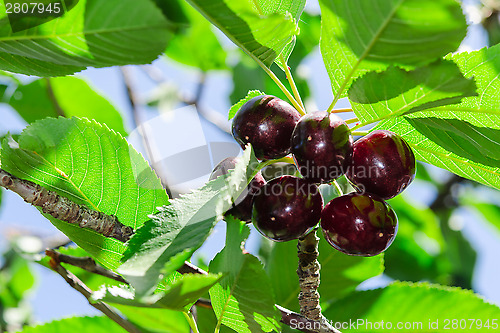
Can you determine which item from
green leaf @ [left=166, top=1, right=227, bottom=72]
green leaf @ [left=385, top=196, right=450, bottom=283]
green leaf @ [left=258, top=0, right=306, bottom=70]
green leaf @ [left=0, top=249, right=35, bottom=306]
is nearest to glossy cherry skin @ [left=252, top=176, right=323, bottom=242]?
green leaf @ [left=258, top=0, right=306, bottom=70]

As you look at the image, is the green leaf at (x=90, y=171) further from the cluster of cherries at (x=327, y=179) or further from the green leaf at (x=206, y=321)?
the green leaf at (x=206, y=321)

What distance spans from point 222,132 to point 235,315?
4.63 feet

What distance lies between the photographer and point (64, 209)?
2.93 ft

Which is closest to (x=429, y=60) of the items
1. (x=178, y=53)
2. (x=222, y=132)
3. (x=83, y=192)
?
(x=83, y=192)

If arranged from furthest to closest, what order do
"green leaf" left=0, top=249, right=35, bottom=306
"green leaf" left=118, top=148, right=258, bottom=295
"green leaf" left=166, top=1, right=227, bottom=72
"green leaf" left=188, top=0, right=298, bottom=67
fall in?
1. "green leaf" left=0, top=249, right=35, bottom=306
2. "green leaf" left=166, top=1, right=227, bottom=72
3. "green leaf" left=188, top=0, right=298, bottom=67
4. "green leaf" left=118, top=148, right=258, bottom=295

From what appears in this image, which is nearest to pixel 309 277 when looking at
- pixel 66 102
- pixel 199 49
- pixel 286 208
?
pixel 286 208

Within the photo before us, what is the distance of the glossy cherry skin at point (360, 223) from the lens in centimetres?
92

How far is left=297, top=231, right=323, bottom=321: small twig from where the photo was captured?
3.44ft

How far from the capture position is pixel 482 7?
10.2 ft

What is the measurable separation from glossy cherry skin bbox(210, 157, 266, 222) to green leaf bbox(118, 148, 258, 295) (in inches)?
5.8

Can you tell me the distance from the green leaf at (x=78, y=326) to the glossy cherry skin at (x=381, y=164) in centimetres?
91

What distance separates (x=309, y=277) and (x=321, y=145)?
0.35m

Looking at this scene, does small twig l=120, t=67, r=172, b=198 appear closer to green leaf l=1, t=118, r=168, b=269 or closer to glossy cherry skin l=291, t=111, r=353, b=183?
green leaf l=1, t=118, r=168, b=269

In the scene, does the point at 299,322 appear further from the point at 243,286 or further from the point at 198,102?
→ the point at 198,102
